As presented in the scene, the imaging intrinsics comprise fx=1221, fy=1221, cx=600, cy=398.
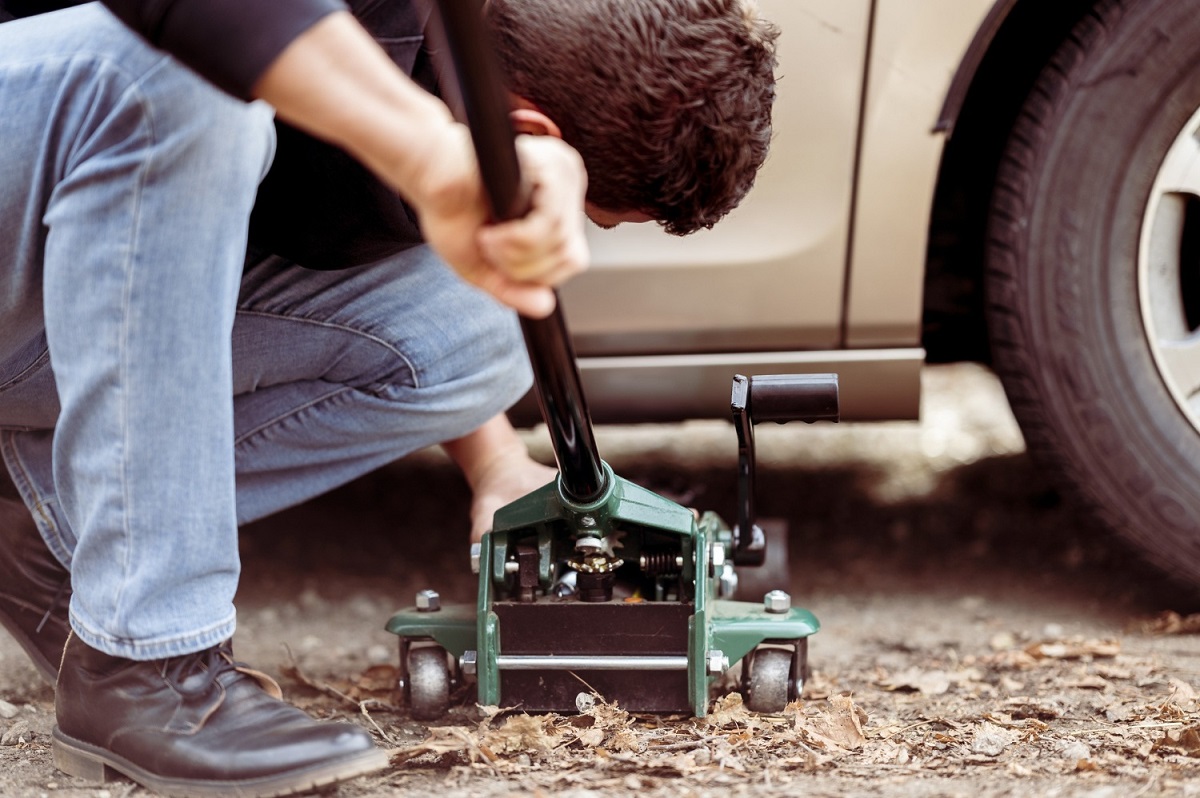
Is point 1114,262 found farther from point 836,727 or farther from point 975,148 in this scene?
point 836,727

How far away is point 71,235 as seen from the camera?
129 centimetres

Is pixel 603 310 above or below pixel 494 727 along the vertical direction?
above

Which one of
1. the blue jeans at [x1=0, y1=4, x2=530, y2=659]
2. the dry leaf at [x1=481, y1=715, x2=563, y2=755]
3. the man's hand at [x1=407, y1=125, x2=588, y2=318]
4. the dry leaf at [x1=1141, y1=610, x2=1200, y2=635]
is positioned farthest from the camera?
the dry leaf at [x1=1141, y1=610, x2=1200, y2=635]

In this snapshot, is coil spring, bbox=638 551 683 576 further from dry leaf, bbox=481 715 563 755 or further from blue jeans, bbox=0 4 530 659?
blue jeans, bbox=0 4 530 659

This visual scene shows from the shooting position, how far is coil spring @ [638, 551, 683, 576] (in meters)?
1.64

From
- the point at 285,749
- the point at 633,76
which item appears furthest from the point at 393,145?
the point at 285,749

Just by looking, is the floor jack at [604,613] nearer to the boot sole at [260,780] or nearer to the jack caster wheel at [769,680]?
the jack caster wheel at [769,680]

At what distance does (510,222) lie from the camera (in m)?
0.98

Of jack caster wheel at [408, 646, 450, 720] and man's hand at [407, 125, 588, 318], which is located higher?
man's hand at [407, 125, 588, 318]

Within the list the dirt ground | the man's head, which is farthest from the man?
the dirt ground

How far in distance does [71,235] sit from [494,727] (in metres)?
0.79

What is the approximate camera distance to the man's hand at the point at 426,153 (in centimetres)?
100

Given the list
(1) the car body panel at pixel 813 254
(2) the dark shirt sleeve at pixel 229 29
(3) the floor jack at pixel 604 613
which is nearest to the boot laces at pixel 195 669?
(3) the floor jack at pixel 604 613

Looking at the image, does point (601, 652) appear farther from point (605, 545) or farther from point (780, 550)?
point (780, 550)
